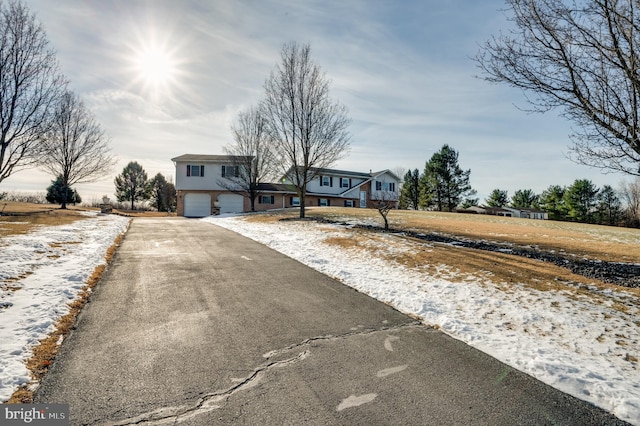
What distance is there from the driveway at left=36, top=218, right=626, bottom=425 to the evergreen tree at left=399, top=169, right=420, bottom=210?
193 ft

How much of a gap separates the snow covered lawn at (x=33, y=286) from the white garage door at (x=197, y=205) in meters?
23.0

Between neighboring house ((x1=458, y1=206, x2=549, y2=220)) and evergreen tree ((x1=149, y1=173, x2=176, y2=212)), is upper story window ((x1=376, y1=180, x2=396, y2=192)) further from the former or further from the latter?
evergreen tree ((x1=149, y1=173, x2=176, y2=212))

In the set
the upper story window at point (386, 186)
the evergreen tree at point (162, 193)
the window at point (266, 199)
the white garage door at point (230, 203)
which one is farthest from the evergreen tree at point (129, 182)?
the upper story window at point (386, 186)

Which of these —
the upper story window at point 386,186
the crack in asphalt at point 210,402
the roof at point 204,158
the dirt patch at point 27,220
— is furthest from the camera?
the upper story window at point 386,186

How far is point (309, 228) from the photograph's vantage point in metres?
16.6

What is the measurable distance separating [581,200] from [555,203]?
170 inches

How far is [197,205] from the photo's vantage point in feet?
112

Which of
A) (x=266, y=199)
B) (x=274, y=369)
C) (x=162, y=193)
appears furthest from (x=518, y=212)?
(x=274, y=369)

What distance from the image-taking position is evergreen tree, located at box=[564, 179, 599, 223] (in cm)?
5191

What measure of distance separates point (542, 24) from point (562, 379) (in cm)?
776

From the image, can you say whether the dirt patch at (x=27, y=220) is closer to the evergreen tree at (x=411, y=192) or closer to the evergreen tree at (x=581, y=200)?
the evergreen tree at (x=411, y=192)

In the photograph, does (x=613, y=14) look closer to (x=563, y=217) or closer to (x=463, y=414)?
(x=463, y=414)

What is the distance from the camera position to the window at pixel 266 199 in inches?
1459

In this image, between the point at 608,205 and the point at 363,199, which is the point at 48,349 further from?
the point at 608,205
